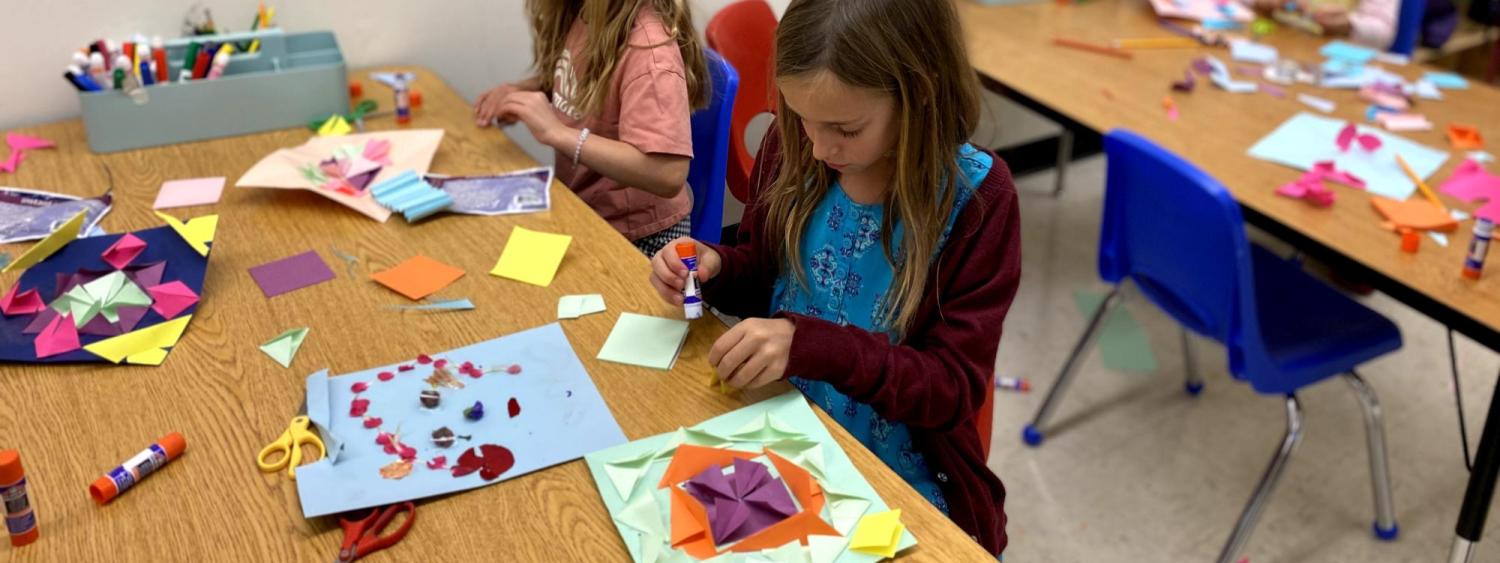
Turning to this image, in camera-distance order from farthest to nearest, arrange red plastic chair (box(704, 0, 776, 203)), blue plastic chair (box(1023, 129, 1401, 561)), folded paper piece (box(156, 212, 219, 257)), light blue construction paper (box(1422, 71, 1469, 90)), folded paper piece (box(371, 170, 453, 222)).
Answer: light blue construction paper (box(1422, 71, 1469, 90)) → red plastic chair (box(704, 0, 776, 203)) → blue plastic chair (box(1023, 129, 1401, 561)) → folded paper piece (box(371, 170, 453, 222)) → folded paper piece (box(156, 212, 219, 257))

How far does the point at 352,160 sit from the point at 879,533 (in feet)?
3.54

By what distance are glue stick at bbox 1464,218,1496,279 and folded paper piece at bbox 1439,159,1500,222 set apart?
0.22 m

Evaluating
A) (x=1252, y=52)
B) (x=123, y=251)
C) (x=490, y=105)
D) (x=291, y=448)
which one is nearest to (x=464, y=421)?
(x=291, y=448)

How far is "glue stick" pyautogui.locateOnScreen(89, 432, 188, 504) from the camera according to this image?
3.30ft

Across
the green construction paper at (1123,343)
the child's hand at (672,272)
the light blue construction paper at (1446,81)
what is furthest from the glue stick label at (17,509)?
the light blue construction paper at (1446,81)

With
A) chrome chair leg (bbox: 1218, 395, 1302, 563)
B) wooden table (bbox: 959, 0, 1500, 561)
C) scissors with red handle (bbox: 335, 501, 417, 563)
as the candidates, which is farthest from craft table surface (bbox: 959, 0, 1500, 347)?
scissors with red handle (bbox: 335, 501, 417, 563)

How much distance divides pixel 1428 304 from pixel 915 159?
94 centimetres

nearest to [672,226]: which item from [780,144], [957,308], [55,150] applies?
[780,144]

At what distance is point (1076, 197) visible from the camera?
347 cm

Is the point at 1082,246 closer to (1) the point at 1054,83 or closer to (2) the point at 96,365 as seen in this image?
(1) the point at 1054,83

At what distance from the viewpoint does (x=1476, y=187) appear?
76.0 inches

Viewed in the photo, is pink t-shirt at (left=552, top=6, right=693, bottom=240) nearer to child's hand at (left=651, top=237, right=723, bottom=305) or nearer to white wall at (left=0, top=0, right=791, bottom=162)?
child's hand at (left=651, top=237, right=723, bottom=305)

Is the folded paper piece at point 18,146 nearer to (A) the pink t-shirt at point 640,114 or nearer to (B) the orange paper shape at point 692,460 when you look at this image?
(A) the pink t-shirt at point 640,114

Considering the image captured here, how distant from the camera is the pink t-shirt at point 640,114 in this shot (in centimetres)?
161
